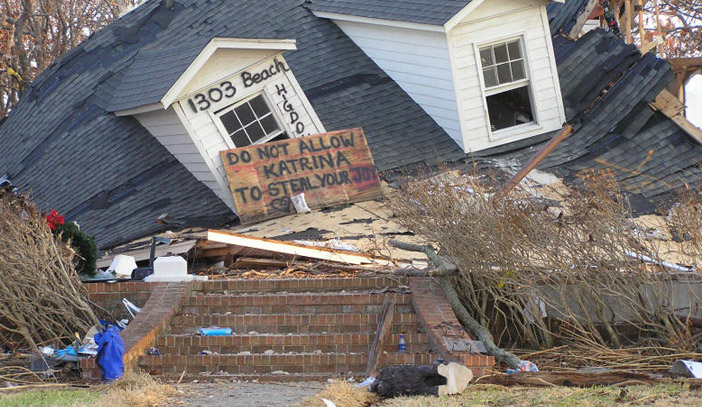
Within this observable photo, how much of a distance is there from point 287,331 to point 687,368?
4013 millimetres

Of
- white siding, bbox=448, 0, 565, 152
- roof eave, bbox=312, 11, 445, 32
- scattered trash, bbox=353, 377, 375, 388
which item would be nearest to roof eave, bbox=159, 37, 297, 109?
roof eave, bbox=312, 11, 445, 32

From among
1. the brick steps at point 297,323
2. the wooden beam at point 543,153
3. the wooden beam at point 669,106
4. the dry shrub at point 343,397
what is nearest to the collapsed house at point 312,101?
the wooden beam at point 669,106

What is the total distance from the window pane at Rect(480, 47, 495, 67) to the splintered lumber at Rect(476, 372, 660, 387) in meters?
9.71

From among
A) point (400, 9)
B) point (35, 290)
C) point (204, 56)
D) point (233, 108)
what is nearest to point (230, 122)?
point (233, 108)

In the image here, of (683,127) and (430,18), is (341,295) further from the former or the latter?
(683,127)

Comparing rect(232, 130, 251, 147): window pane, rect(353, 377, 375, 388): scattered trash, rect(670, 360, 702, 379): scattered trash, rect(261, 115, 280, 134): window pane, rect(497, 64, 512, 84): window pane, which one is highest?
rect(497, 64, 512, 84): window pane

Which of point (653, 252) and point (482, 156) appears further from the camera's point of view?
point (482, 156)

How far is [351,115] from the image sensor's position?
18297 millimetres

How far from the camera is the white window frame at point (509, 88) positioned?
1797cm

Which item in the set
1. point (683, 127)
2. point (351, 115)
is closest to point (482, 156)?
point (351, 115)

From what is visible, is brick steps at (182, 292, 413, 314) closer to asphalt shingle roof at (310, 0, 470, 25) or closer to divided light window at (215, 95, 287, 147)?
divided light window at (215, 95, 287, 147)

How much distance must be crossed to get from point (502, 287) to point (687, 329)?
1.85 meters

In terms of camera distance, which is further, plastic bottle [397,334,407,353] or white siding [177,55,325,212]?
white siding [177,55,325,212]

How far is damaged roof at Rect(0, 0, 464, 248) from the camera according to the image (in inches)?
658
